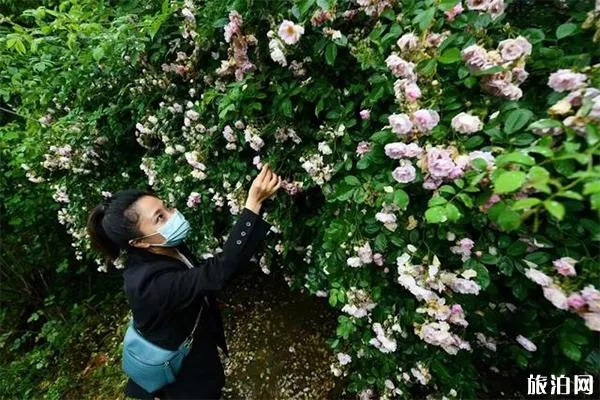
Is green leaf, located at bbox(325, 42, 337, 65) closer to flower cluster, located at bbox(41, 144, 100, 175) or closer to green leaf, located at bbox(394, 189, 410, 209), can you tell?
green leaf, located at bbox(394, 189, 410, 209)

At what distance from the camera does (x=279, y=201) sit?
2.27 meters

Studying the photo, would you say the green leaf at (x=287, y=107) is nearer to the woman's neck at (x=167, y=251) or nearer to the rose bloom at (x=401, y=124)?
the rose bloom at (x=401, y=124)

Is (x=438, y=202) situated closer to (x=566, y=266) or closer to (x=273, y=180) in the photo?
(x=566, y=266)

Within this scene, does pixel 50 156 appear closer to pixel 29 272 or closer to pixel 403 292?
pixel 29 272

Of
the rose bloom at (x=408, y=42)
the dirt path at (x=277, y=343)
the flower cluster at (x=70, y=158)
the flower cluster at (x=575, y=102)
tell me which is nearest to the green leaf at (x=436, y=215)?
the flower cluster at (x=575, y=102)

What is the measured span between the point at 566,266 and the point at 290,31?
1241 millimetres

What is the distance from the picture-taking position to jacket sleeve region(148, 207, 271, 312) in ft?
5.82

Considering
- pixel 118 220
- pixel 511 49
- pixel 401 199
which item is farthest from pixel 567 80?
pixel 118 220

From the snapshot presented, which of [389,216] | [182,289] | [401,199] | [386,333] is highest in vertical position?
[401,199]

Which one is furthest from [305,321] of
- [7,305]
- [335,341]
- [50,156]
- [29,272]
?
[7,305]

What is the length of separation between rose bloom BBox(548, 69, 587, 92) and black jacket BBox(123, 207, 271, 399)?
48.5 inches

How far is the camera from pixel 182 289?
5.88 feet

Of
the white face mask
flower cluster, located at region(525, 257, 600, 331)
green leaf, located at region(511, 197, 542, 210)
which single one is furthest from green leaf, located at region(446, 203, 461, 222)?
the white face mask

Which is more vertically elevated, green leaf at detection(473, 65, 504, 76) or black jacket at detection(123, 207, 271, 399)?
green leaf at detection(473, 65, 504, 76)
